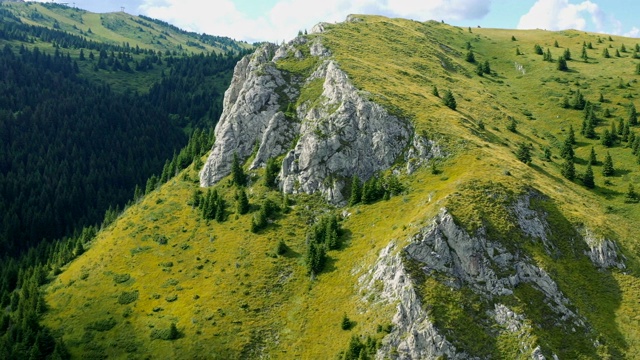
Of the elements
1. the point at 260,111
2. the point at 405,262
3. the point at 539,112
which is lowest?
the point at 405,262

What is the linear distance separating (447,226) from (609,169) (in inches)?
2306

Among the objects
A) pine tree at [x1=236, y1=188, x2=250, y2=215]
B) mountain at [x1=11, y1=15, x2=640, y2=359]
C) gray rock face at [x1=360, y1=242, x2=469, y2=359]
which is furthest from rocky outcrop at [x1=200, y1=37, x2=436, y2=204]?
gray rock face at [x1=360, y1=242, x2=469, y2=359]

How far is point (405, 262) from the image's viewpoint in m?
73.6

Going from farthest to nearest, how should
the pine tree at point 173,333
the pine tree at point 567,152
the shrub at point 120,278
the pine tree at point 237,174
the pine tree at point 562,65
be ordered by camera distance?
the pine tree at point 562,65 < the pine tree at point 567,152 < the pine tree at point 237,174 < the shrub at point 120,278 < the pine tree at point 173,333

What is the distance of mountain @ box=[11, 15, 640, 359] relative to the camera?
6981cm

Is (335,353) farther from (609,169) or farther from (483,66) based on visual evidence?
(483,66)

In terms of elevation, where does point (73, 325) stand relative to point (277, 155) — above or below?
below

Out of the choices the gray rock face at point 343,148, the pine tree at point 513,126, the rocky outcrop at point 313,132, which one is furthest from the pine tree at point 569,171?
the gray rock face at point 343,148

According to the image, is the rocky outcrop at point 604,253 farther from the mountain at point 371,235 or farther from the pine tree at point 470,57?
the pine tree at point 470,57

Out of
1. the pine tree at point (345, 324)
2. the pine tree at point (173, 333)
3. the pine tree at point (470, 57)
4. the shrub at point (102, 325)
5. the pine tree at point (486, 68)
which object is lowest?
the shrub at point (102, 325)

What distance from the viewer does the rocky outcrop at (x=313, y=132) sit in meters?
104

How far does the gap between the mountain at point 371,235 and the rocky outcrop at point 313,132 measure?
0.45 m

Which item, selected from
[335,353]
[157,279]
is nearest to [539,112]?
[335,353]

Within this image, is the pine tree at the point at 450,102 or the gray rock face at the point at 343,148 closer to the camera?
the gray rock face at the point at 343,148
